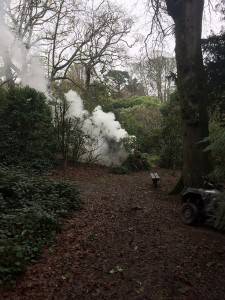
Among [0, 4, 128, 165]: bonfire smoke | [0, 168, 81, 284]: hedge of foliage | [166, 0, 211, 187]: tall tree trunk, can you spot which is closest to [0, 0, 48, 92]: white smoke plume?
[0, 4, 128, 165]: bonfire smoke

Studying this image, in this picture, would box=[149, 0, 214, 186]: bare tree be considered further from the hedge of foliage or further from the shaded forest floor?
the hedge of foliage

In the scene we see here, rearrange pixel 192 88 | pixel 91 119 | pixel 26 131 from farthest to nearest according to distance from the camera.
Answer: pixel 91 119, pixel 26 131, pixel 192 88

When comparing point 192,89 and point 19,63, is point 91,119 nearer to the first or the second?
point 19,63

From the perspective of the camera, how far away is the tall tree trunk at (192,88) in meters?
8.59

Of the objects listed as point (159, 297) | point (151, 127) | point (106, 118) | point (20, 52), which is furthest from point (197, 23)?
point (20, 52)

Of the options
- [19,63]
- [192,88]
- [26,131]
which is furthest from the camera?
[19,63]

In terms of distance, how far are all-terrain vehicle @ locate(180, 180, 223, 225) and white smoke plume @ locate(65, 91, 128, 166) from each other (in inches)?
398

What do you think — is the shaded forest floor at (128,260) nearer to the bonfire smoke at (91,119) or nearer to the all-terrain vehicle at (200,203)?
the all-terrain vehicle at (200,203)

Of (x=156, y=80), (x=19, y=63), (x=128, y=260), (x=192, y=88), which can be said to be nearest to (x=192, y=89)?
(x=192, y=88)

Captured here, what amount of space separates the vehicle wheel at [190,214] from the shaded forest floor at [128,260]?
0.46 feet

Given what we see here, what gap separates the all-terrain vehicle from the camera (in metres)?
6.12

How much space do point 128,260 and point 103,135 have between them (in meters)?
13.1

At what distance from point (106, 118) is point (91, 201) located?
390 inches

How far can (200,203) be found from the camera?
6.62m
